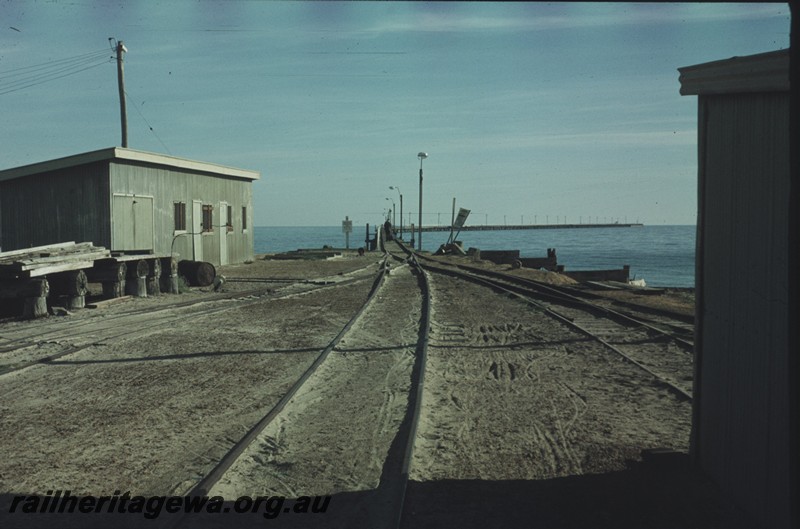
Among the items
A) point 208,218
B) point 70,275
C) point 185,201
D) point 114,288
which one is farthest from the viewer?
point 208,218

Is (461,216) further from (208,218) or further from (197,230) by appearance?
(197,230)

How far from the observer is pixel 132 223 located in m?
23.7

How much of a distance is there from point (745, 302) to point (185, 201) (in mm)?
25535

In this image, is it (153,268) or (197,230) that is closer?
(153,268)

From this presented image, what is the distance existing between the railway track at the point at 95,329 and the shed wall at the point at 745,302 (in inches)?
314

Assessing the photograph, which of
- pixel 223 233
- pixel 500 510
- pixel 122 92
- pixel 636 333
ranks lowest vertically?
pixel 500 510

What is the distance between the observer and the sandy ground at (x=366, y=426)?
16.2 feet

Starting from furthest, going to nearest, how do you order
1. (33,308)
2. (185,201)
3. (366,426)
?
(185,201) → (33,308) → (366,426)

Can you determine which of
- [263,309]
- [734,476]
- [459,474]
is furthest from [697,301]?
[263,309]

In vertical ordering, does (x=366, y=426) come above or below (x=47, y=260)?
below

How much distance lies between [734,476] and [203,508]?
346 cm

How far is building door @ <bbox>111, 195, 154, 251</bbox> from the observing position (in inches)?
899

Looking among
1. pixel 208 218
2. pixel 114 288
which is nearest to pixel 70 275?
pixel 114 288

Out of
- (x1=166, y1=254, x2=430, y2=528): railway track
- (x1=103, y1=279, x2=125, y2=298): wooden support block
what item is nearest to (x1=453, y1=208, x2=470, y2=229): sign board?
(x1=103, y1=279, x2=125, y2=298): wooden support block
